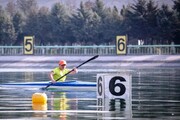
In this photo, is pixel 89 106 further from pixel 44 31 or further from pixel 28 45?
pixel 44 31

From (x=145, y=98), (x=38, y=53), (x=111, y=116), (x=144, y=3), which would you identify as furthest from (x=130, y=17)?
(x=111, y=116)

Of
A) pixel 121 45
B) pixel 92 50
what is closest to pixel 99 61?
pixel 121 45

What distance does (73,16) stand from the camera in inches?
3329

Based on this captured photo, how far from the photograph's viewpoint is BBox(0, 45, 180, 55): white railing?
249 ft

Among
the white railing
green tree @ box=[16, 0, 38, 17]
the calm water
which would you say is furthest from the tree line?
the calm water

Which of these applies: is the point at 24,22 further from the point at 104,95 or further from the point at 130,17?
the point at 104,95

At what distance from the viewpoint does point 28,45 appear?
76.9m

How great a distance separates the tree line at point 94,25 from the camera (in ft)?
264

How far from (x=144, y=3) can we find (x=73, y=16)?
7.50 m

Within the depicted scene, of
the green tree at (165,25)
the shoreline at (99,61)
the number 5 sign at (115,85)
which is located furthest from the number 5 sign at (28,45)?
the number 5 sign at (115,85)

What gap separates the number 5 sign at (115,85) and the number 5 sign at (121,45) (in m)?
50.9

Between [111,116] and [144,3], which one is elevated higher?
[144,3]

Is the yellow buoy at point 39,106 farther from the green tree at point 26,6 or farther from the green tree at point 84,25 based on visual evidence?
the green tree at point 26,6

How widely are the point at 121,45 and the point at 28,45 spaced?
8812 millimetres
